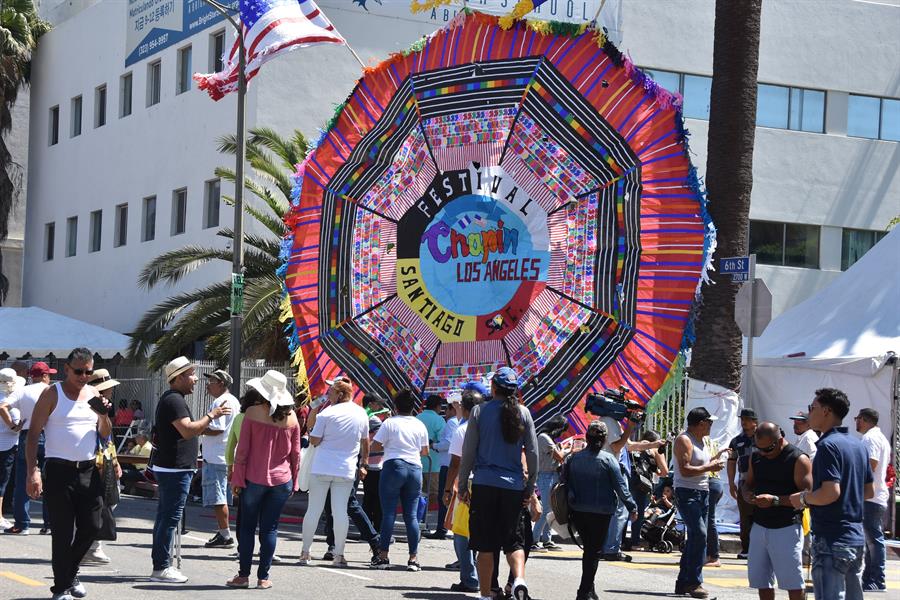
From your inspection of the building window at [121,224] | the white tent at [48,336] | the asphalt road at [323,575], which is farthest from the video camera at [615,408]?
the building window at [121,224]

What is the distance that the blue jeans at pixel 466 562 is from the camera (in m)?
10.9

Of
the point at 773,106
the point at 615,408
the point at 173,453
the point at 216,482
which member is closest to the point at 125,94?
the point at 773,106

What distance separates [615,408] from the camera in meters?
13.6

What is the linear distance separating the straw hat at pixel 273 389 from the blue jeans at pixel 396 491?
79.4 inches

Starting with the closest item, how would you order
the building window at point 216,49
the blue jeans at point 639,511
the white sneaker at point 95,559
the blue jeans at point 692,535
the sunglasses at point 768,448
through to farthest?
1. the sunglasses at point 768,448
2. the blue jeans at point 692,535
3. the white sneaker at point 95,559
4. the blue jeans at point 639,511
5. the building window at point 216,49

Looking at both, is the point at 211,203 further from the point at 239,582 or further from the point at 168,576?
the point at 239,582

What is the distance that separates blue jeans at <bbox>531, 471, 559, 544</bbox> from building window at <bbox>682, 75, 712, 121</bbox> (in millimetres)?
19934

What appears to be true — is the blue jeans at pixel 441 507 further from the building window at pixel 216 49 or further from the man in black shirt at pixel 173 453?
the building window at pixel 216 49

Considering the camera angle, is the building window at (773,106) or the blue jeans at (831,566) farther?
the building window at (773,106)

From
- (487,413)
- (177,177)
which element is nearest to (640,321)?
(487,413)

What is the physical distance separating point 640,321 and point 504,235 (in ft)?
6.87

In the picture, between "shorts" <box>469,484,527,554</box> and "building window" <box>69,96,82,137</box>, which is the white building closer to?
"building window" <box>69,96,82,137</box>

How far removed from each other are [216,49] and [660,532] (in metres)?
19.4

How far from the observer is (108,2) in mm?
36219
